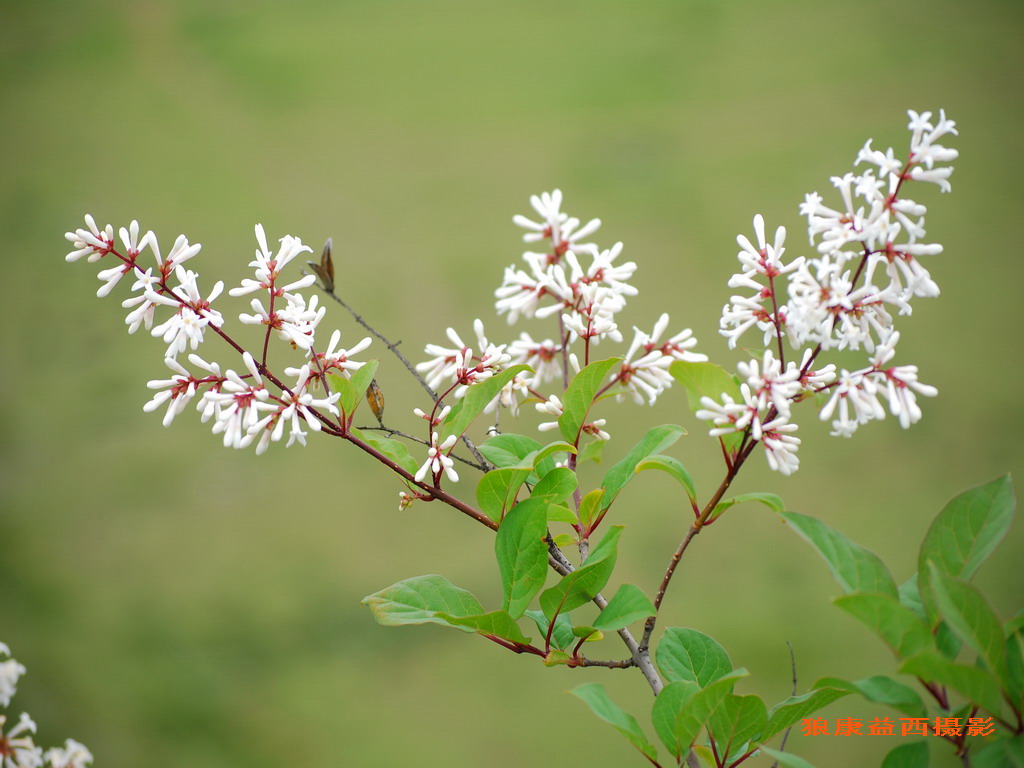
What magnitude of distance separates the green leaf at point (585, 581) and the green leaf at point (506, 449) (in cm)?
5

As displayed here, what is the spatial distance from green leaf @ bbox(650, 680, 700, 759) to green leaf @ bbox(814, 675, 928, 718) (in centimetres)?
4

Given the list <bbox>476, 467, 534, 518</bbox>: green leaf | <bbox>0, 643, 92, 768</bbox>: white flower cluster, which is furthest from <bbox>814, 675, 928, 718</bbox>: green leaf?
<bbox>0, 643, 92, 768</bbox>: white flower cluster

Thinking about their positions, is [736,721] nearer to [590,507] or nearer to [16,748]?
[590,507]

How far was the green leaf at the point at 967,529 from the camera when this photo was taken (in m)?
0.25

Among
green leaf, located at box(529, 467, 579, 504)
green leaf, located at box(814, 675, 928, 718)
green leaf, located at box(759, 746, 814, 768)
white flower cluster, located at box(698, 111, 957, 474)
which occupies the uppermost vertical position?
white flower cluster, located at box(698, 111, 957, 474)

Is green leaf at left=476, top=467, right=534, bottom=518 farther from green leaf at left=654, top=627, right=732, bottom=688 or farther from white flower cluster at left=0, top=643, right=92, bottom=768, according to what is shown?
white flower cluster at left=0, top=643, right=92, bottom=768

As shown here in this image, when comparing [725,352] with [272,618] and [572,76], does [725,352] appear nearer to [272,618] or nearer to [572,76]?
[572,76]

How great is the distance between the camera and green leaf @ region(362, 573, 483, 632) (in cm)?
28

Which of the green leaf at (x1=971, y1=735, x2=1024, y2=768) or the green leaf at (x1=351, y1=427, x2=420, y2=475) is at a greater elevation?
the green leaf at (x1=351, y1=427, x2=420, y2=475)

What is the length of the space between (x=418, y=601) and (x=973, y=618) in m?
0.17

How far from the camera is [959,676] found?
0.22 m

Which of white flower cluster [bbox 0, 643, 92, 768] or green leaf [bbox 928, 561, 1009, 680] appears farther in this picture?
white flower cluster [bbox 0, 643, 92, 768]

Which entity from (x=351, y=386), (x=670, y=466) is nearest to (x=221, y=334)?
(x=351, y=386)

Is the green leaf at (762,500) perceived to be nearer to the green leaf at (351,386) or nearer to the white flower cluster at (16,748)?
the green leaf at (351,386)
